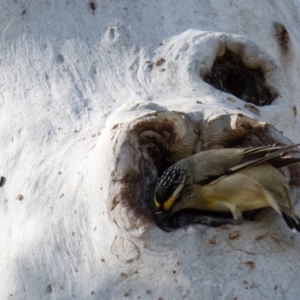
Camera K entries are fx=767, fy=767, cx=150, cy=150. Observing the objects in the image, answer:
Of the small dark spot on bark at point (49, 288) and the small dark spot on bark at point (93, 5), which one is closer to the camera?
the small dark spot on bark at point (49, 288)

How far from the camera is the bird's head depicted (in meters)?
3.17

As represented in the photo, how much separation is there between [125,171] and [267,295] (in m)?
0.73

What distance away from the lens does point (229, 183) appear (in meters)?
3.35

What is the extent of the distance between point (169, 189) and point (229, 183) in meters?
0.28

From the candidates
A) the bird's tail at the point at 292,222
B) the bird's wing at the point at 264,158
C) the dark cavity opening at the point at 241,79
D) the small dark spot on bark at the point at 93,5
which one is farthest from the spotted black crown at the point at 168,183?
the small dark spot on bark at the point at 93,5

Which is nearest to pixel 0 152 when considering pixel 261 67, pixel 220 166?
pixel 220 166

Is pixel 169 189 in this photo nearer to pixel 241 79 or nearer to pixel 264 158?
pixel 264 158

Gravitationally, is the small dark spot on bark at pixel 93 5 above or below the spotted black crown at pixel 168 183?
above

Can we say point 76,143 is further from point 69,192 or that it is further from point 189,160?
point 189,160

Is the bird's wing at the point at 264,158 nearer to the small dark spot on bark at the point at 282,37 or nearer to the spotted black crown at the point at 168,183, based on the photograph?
the spotted black crown at the point at 168,183

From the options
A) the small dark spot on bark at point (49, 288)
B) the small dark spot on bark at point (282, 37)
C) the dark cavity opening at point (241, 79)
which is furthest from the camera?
the small dark spot on bark at point (282, 37)

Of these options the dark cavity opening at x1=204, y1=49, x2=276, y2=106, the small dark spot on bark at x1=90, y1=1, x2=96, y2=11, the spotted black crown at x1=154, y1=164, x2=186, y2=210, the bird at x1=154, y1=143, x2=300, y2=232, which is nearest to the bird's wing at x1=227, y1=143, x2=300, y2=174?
the bird at x1=154, y1=143, x2=300, y2=232

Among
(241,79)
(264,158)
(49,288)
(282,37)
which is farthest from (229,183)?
(282,37)

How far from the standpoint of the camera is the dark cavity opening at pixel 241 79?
12.6ft
